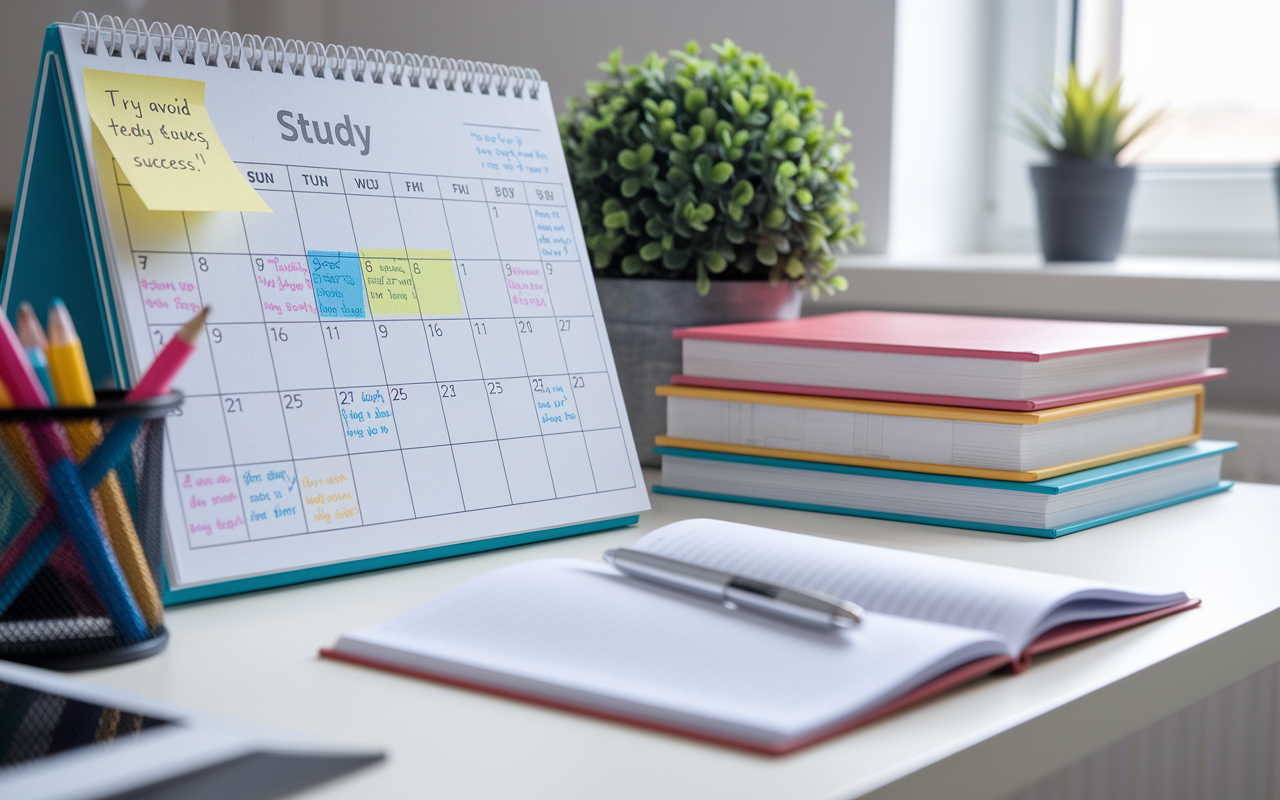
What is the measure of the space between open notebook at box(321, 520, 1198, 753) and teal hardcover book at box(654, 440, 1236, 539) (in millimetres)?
185

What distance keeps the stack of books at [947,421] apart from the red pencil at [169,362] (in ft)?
1.57

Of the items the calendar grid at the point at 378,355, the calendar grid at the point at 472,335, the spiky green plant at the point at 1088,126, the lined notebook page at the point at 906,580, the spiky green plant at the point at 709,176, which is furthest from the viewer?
the spiky green plant at the point at 1088,126

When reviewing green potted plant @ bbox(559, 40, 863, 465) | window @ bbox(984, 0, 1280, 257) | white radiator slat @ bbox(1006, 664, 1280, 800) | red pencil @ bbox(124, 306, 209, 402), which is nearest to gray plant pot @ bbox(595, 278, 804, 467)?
green potted plant @ bbox(559, 40, 863, 465)

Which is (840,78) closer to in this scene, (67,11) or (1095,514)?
(1095,514)

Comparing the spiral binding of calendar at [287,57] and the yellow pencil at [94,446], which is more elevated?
the spiral binding of calendar at [287,57]

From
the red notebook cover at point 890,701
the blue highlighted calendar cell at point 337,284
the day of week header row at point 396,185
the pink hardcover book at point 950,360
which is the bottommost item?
the red notebook cover at point 890,701

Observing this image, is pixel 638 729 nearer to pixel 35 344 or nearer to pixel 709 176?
pixel 35 344

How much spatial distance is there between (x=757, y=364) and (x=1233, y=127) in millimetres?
1155

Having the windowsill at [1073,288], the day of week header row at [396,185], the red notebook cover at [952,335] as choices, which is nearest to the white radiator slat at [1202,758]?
the windowsill at [1073,288]

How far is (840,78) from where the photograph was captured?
1710mm

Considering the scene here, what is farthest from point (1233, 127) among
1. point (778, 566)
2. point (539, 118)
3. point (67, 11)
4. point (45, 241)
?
point (67, 11)

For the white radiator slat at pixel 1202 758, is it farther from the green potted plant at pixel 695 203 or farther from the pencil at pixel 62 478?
the pencil at pixel 62 478

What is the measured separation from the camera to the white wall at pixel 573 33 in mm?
1689

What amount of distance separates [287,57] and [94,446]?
33cm
